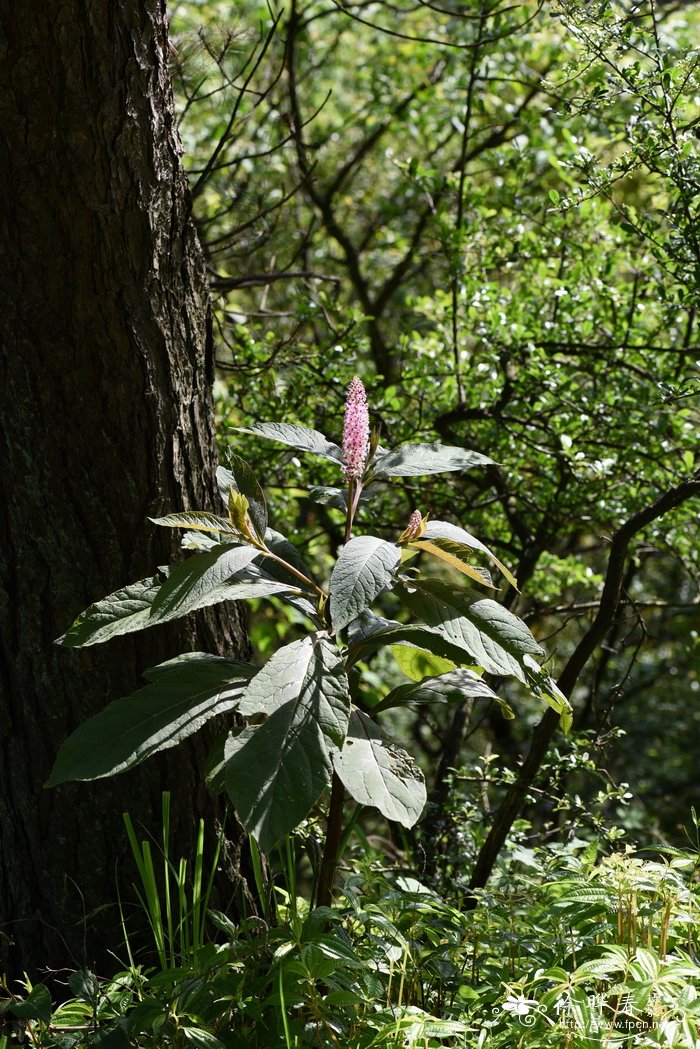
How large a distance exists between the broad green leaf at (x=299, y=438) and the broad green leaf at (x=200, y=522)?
212 millimetres

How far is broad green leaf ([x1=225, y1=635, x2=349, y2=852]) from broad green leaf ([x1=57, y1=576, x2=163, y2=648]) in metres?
0.27

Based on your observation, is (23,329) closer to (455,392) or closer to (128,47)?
(128,47)

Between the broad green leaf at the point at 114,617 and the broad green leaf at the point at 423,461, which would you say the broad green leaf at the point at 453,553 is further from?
the broad green leaf at the point at 114,617

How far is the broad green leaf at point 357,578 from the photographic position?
5.10 feet

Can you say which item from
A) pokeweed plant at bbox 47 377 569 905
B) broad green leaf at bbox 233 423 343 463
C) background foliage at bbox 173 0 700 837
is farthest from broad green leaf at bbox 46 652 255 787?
background foliage at bbox 173 0 700 837

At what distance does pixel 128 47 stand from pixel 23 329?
629 millimetres

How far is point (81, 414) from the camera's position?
6.86 feet

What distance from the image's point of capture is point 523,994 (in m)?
1.71

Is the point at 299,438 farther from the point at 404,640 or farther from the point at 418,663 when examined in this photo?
the point at 418,663

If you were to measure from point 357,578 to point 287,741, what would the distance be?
0.29 meters

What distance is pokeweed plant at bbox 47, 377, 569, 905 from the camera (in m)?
1.58

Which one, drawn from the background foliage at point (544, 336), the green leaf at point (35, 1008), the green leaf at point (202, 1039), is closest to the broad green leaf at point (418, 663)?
the background foliage at point (544, 336)

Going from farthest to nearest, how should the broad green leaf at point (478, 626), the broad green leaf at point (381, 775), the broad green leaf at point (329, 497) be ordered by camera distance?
the broad green leaf at point (329, 497), the broad green leaf at point (478, 626), the broad green leaf at point (381, 775)

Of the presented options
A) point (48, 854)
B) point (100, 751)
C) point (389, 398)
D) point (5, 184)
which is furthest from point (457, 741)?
point (5, 184)
